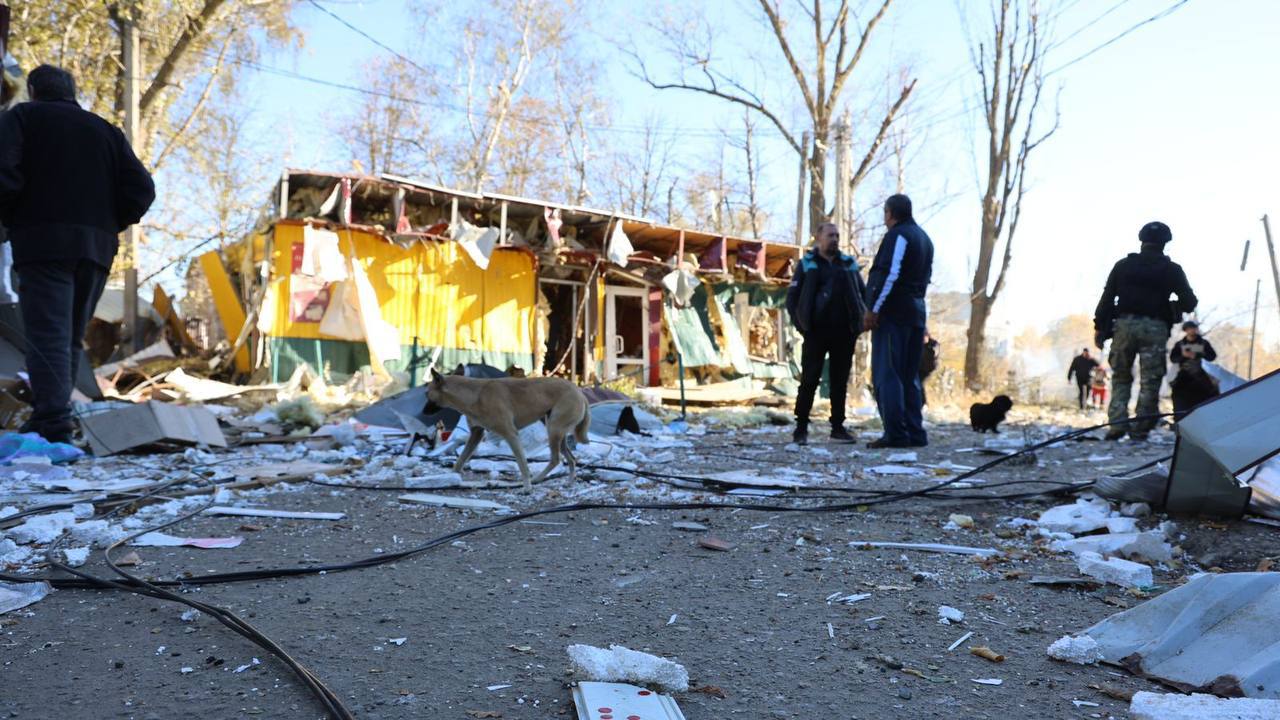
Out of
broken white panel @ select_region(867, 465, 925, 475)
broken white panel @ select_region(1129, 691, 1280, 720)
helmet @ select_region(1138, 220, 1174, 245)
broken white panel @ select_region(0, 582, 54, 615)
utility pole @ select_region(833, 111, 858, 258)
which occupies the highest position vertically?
utility pole @ select_region(833, 111, 858, 258)

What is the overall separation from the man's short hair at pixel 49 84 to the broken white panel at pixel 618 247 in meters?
10.9

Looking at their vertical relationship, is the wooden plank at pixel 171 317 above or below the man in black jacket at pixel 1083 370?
above

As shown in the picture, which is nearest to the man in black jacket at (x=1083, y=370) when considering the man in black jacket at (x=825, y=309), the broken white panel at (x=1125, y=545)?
the man in black jacket at (x=825, y=309)

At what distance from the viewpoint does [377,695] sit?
1.74m

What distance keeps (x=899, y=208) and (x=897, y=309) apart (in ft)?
2.91

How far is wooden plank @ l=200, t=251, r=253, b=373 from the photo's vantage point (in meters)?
14.1

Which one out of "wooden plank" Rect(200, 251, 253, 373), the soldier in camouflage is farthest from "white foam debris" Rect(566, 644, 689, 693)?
"wooden plank" Rect(200, 251, 253, 373)

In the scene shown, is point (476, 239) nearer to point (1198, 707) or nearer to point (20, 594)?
point (20, 594)

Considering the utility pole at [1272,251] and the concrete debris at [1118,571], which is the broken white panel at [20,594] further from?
the utility pole at [1272,251]

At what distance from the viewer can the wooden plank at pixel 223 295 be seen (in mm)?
14055

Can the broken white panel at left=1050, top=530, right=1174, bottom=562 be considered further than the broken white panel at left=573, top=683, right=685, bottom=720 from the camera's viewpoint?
Yes

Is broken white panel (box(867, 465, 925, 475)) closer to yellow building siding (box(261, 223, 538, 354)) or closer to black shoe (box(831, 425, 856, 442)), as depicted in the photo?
black shoe (box(831, 425, 856, 442))

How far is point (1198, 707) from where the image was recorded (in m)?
1.62

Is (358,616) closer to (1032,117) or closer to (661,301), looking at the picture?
(661,301)
